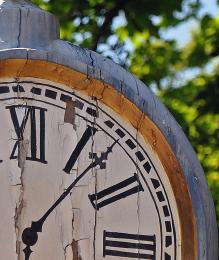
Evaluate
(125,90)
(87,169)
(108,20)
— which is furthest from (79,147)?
(108,20)

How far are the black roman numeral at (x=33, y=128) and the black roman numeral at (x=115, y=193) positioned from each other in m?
0.17

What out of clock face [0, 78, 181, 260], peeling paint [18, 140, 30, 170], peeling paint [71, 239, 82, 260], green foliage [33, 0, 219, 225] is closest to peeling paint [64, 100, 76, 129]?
clock face [0, 78, 181, 260]

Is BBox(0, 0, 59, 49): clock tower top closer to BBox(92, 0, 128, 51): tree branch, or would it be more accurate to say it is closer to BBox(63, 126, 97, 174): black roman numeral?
BBox(63, 126, 97, 174): black roman numeral

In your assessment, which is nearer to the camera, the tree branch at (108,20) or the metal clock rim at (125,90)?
the metal clock rim at (125,90)

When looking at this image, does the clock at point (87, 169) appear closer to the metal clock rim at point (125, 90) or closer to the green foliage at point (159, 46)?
the metal clock rim at point (125, 90)

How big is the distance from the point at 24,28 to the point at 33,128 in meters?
0.27

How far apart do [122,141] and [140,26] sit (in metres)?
2.15

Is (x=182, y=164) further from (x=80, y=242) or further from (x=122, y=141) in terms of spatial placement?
(x=80, y=242)

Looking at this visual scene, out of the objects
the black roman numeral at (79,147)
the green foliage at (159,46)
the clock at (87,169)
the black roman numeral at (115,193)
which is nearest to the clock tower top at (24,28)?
the clock at (87,169)

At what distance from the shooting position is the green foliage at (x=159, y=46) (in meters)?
4.39

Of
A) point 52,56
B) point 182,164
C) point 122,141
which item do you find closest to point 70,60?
point 52,56

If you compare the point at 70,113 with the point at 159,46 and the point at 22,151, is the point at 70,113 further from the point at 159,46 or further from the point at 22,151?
the point at 159,46

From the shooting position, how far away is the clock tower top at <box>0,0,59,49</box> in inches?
96.0

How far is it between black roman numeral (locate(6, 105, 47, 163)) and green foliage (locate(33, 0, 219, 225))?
1.76m
